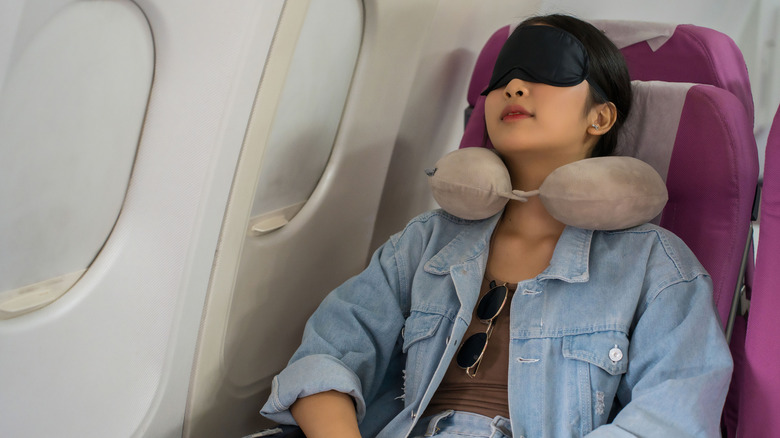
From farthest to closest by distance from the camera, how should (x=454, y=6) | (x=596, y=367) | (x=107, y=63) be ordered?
1. (x=454, y=6)
2. (x=596, y=367)
3. (x=107, y=63)

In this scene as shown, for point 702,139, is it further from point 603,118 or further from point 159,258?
point 159,258

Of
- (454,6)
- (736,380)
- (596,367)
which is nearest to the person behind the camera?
(596,367)

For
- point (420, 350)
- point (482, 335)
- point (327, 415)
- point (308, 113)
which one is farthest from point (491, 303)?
point (308, 113)

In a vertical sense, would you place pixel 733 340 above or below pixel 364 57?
below

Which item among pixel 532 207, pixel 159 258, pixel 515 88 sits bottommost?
pixel 159 258

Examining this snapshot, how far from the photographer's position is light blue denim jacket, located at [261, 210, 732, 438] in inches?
47.5

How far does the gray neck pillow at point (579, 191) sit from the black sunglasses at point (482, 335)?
0.16 metres

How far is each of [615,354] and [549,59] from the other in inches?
22.7

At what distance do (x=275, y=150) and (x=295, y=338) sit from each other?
524 mm

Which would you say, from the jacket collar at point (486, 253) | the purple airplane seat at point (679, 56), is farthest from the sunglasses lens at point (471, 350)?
the purple airplane seat at point (679, 56)

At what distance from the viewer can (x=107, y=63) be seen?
1.16m

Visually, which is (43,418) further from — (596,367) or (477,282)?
(596,367)

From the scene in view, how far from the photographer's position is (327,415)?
1331 mm

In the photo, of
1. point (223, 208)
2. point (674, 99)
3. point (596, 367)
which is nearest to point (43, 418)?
point (223, 208)
